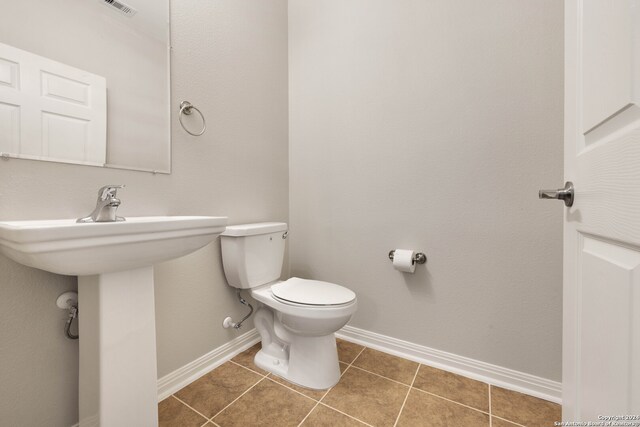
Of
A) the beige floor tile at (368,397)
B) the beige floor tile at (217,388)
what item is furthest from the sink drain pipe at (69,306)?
the beige floor tile at (368,397)

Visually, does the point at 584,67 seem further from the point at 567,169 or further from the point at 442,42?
the point at 442,42

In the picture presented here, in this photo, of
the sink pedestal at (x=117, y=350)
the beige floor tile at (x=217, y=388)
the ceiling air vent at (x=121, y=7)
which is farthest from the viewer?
the beige floor tile at (x=217, y=388)

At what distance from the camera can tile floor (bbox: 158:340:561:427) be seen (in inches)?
39.5

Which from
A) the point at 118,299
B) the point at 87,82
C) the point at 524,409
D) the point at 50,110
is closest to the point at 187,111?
the point at 87,82

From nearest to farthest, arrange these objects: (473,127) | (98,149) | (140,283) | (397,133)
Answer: (140,283)
(98,149)
(473,127)
(397,133)

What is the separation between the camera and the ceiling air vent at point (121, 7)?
968 millimetres

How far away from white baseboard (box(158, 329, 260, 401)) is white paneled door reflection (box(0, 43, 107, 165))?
3.18ft

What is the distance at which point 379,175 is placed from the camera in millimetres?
1483

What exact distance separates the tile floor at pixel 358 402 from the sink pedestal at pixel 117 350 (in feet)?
0.97

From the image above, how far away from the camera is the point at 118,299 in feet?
2.49

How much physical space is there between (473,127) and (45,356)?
1.91m

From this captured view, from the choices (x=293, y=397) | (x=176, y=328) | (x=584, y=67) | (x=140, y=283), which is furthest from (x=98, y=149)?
(x=584, y=67)

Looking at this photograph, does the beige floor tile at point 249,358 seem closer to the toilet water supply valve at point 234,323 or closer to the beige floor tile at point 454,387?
the toilet water supply valve at point 234,323

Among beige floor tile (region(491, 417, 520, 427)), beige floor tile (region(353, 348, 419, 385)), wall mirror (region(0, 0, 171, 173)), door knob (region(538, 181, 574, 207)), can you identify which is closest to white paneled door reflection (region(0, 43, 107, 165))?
wall mirror (region(0, 0, 171, 173))
